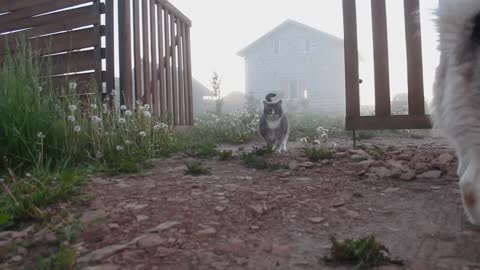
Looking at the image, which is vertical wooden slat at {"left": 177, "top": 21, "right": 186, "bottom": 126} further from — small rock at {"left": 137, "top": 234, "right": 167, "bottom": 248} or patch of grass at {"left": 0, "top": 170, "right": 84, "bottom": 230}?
small rock at {"left": 137, "top": 234, "right": 167, "bottom": 248}

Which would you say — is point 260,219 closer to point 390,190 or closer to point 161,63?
point 390,190

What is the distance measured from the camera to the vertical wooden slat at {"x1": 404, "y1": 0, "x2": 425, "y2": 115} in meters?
3.82

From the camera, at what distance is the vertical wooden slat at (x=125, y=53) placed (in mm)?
4917

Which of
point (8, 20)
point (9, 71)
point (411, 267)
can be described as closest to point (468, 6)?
point (411, 267)

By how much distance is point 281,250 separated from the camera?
5.87 ft

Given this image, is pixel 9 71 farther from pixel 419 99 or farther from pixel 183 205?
pixel 419 99

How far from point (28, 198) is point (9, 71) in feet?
6.11

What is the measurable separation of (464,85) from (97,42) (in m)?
4.31

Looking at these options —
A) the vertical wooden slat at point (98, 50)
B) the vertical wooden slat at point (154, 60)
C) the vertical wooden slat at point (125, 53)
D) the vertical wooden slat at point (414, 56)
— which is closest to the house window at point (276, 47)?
the vertical wooden slat at point (154, 60)

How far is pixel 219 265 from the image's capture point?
5.36ft

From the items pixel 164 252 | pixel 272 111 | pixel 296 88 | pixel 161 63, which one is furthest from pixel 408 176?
pixel 296 88

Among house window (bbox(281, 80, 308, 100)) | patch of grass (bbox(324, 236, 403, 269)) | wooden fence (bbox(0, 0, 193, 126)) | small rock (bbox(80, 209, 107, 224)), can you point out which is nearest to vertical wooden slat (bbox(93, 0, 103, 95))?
wooden fence (bbox(0, 0, 193, 126))

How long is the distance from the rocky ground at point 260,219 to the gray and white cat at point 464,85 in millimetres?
312

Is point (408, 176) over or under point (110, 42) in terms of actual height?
under
